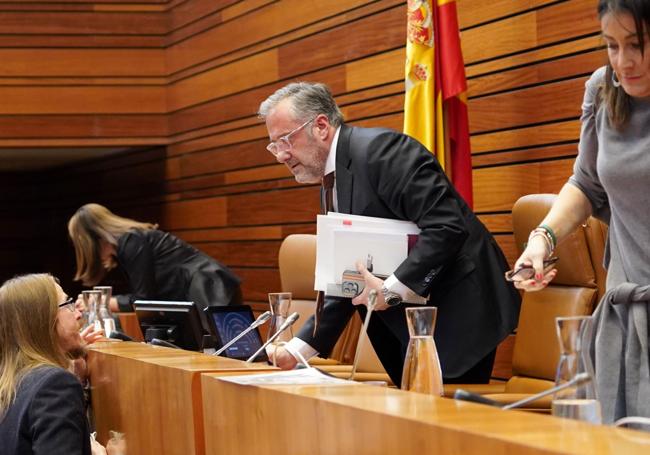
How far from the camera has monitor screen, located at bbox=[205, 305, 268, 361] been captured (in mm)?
3037

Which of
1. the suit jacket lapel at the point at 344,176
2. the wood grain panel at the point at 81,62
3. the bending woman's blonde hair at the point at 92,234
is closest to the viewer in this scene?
the suit jacket lapel at the point at 344,176

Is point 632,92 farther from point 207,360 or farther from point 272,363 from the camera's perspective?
point 272,363

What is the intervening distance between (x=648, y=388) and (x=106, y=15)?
6.02 m

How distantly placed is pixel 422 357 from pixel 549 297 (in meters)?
1.50

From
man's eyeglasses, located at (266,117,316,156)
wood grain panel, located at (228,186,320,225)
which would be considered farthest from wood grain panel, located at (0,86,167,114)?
man's eyeglasses, located at (266,117,316,156)

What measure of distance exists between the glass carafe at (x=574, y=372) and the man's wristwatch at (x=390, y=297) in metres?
1.40

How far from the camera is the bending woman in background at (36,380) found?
2199 millimetres

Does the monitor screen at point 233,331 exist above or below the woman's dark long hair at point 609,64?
below

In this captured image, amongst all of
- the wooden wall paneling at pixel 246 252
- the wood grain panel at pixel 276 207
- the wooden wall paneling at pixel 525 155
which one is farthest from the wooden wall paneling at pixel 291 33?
the wooden wall paneling at pixel 246 252

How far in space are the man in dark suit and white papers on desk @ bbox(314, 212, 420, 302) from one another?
0.15 feet

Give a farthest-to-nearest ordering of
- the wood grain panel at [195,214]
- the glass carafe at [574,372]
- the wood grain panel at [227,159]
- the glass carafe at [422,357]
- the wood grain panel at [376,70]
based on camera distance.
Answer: the wood grain panel at [195,214] → the wood grain panel at [227,159] → the wood grain panel at [376,70] → the glass carafe at [422,357] → the glass carafe at [574,372]

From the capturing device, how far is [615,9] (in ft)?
5.27

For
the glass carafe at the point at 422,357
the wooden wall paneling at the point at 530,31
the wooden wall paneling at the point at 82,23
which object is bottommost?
the glass carafe at the point at 422,357

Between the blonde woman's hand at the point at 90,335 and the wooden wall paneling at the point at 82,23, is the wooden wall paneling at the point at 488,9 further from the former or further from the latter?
the wooden wall paneling at the point at 82,23
